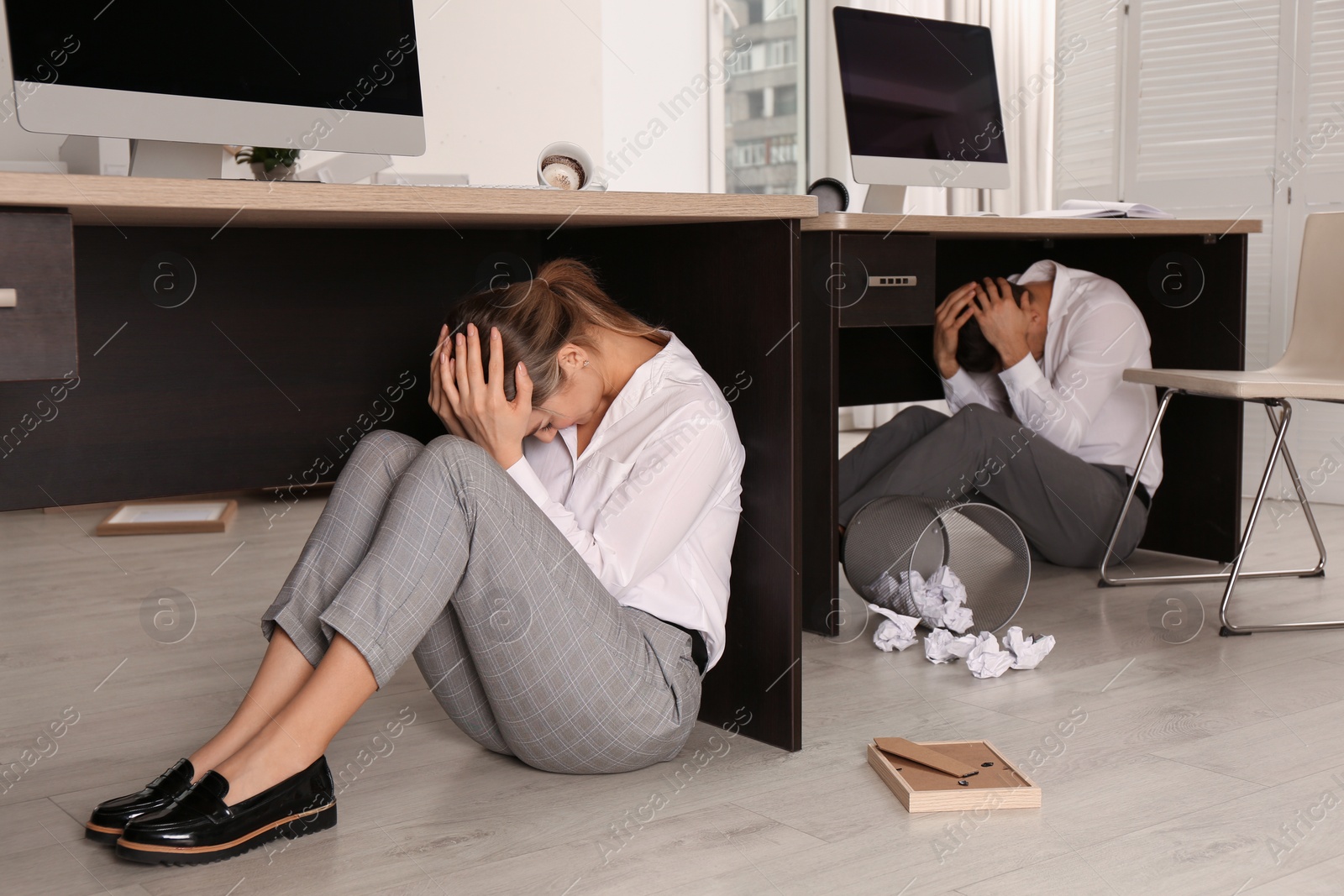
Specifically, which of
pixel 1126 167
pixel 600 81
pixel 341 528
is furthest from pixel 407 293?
pixel 600 81

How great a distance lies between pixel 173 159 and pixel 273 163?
126 centimetres

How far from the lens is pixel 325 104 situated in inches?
65.9

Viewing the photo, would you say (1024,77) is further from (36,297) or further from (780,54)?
(36,297)

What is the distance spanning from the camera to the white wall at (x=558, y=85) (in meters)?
4.83

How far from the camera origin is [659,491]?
151 centimetres

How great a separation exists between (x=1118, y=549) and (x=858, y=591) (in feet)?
2.42

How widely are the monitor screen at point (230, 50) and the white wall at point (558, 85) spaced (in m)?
2.88

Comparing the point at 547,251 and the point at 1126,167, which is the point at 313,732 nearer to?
the point at 547,251

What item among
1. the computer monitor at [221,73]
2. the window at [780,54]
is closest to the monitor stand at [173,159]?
the computer monitor at [221,73]

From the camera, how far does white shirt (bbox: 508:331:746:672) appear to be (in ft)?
4.96

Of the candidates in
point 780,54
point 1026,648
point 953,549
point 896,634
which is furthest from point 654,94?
point 1026,648

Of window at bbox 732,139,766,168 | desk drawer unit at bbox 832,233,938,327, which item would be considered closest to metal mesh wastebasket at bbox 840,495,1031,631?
desk drawer unit at bbox 832,233,938,327

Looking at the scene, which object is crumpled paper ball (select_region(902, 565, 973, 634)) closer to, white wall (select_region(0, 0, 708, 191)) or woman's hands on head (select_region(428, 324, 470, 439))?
woman's hands on head (select_region(428, 324, 470, 439))

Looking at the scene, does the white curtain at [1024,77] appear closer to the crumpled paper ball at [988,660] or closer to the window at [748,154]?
the window at [748,154]
